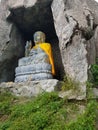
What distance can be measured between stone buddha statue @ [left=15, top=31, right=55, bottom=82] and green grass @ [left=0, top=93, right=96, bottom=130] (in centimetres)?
115

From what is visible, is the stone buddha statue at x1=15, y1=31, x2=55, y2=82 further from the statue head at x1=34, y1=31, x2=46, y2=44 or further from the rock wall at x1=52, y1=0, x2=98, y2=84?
the rock wall at x1=52, y1=0, x2=98, y2=84

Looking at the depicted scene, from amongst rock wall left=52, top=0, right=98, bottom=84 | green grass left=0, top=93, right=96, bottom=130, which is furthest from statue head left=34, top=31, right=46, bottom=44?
green grass left=0, top=93, right=96, bottom=130

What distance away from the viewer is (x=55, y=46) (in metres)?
8.48

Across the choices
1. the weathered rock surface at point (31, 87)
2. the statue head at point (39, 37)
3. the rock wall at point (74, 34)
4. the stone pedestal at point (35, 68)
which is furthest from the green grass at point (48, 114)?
the statue head at point (39, 37)

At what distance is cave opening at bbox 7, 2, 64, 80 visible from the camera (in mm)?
7504

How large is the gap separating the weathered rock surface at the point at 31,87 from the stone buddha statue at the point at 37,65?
1.19 feet

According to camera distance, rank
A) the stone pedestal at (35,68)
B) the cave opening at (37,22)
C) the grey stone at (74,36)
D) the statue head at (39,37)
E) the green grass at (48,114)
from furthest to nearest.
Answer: the statue head at (39,37) < the cave opening at (37,22) < the stone pedestal at (35,68) < the grey stone at (74,36) < the green grass at (48,114)

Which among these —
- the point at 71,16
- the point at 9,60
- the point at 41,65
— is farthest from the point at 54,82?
the point at 9,60

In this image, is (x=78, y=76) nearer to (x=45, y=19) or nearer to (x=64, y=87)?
(x=64, y=87)

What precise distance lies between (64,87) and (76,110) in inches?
36.7

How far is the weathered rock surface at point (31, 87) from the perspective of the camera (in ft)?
20.1

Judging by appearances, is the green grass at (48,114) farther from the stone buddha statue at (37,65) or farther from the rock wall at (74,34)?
the stone buddha statue at (37,65)

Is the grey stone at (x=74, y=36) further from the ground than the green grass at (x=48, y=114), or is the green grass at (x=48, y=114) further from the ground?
the grey stone at (x=74, y=36)

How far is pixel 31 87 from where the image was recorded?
6285mm
